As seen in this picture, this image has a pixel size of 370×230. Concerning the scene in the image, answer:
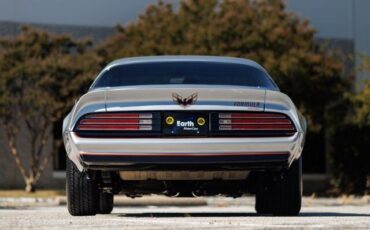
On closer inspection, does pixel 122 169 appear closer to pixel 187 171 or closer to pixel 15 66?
pixel 187 171

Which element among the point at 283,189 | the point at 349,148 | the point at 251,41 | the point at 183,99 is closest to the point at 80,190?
the point at 183,99

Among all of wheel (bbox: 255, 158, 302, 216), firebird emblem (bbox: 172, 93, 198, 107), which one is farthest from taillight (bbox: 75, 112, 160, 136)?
wheel (bbox: 255, 158, 302, 216)

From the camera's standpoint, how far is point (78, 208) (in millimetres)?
8969

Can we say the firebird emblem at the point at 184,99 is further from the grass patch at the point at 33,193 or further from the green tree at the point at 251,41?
the green tree at the point at 251,41

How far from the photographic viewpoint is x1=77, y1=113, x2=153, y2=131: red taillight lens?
815 centimetres

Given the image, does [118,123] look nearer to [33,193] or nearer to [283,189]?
[283,189]

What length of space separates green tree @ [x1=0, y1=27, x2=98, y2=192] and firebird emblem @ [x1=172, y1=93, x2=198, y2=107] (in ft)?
59.4

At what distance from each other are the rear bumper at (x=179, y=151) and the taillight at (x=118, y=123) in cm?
7

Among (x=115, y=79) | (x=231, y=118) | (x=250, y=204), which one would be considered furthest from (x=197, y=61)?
(x=250, y=204)

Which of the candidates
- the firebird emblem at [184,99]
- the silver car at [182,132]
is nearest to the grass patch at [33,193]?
the silver car at [182,132]

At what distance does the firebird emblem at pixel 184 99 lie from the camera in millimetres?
8156

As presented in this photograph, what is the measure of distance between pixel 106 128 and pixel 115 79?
1.20 m

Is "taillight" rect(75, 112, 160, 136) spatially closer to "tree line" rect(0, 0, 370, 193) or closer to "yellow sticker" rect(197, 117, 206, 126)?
"yellow sticker" rect(197, 117, 206, 126)

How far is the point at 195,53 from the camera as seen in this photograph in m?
26.4
